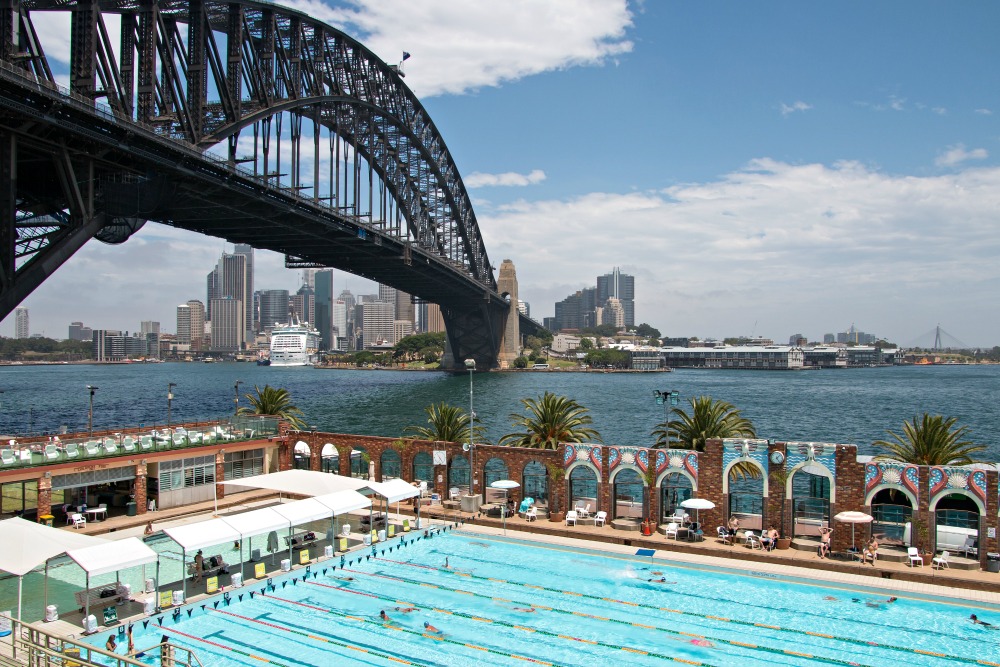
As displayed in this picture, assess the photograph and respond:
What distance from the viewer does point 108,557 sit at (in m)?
A: 20.4

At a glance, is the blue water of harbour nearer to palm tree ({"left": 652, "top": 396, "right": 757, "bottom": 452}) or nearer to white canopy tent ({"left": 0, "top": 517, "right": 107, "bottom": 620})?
palm tree ({"left": 652, "top": 396, "right": 757, "bottom": 452})

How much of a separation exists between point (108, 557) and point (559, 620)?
38.4ft

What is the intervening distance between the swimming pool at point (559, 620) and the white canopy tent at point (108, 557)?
157 cm

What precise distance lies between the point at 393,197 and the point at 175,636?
98.5 meters

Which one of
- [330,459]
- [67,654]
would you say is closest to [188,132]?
[330,459]

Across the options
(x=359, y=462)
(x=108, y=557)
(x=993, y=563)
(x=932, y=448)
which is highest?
(x=932, y=448)

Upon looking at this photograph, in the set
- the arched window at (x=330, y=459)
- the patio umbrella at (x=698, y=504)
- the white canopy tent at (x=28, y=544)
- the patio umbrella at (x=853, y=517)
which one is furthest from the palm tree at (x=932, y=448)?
the white canopy tent at (x=28, y=544)

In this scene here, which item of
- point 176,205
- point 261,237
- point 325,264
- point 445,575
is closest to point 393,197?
point 325,264

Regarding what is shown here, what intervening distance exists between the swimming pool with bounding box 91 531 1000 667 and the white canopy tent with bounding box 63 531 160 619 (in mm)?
1572

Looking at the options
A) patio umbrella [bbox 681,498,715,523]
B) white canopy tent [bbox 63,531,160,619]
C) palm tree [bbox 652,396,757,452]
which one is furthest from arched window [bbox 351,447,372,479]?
white canopy tent [bbox 63,531,160,619]

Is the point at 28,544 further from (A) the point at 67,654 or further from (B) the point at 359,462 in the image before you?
(B) the point at 359,462

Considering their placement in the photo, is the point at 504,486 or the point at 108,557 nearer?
the point at 108,557

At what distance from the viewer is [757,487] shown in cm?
5344

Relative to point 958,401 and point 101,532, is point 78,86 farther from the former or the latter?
point 958,401
